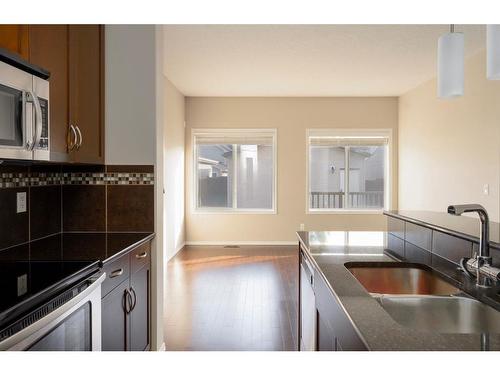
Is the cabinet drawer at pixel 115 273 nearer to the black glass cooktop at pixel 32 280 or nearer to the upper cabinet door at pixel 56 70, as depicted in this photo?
the black glass cooktop at pixel 32 280

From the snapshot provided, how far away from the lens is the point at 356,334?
96cm

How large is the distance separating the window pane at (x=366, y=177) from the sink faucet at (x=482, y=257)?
19.8 ft

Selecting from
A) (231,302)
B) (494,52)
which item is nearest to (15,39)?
(494,52)

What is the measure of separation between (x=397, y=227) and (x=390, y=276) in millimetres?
808

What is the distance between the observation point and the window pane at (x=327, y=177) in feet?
24.3

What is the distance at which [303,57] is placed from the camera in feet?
15.9

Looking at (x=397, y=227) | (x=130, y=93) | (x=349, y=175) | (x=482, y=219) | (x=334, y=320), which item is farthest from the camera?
(x=349, y=175)

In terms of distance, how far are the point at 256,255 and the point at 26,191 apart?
433 centimetres

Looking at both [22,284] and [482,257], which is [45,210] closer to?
[22,284]

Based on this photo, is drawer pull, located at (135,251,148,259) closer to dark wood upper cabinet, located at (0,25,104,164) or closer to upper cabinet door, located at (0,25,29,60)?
dark wood upper cabinet, located at (0,25,104,164)

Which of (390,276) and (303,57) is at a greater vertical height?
(303,57)

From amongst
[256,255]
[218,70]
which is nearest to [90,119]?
[218,70]

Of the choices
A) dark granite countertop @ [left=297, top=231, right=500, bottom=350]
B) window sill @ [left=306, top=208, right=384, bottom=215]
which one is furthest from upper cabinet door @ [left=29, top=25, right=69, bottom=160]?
window sill @ [left=306, top=208, right=384, bottom=215]
